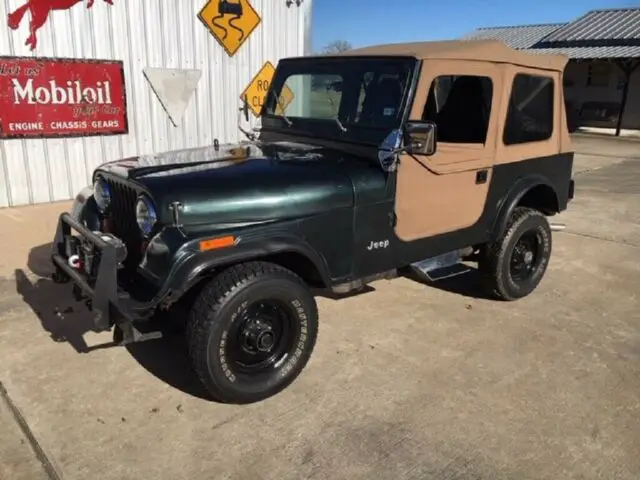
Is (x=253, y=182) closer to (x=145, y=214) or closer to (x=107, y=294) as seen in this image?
(x=145, y=214)

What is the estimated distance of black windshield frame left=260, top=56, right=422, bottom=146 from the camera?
11.3 ft

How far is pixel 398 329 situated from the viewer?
4.06 meters

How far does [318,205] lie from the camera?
315 centimetres

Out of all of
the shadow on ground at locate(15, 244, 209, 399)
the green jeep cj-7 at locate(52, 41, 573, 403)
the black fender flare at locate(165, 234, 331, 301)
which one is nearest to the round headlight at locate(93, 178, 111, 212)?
the green jeep cj-7 at locate(52, 41, 573, 403)

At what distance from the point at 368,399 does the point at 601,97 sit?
22.4 metres

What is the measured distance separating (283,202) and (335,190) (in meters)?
0.36

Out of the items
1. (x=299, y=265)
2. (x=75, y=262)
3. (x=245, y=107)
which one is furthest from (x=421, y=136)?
(x=245, y=107)

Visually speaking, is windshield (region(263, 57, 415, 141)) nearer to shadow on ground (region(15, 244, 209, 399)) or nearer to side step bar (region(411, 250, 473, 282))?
side step bar (region(411, 250, 473, 282))

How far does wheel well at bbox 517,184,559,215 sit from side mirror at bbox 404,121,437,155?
176cm

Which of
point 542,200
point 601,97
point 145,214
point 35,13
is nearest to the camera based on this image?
point 145,214

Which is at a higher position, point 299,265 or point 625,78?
point 625,78

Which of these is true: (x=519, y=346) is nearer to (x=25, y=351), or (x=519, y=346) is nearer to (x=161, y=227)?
(x=161, y=227)

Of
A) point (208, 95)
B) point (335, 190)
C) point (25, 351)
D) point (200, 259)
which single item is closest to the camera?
point (200, 259)

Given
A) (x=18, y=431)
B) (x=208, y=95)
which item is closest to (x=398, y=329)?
(x=18, y=431)
